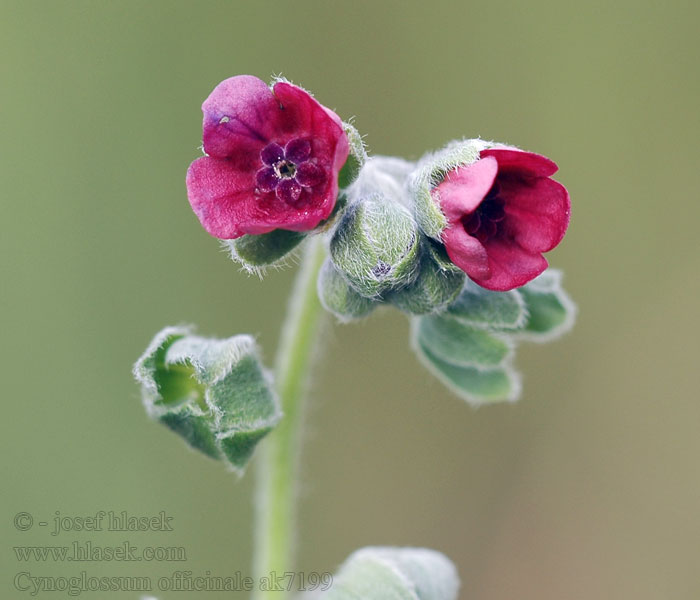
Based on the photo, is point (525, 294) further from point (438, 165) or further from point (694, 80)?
point (694, 80)

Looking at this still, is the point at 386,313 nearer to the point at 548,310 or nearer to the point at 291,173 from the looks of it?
the point at 548,310

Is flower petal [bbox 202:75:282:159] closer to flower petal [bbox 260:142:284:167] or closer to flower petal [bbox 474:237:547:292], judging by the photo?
flower petal [bbox 260:142:284:167]

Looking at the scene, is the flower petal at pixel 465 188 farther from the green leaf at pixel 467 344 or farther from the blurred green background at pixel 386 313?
the blurred green background at pixel 386 313

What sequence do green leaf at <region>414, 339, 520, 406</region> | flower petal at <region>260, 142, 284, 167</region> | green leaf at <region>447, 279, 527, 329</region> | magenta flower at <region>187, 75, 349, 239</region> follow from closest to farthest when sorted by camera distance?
magenta flower at <region>187, 75, 349, 239</region>, flower petal at <region>260, 142, 284, 167</region>, green leaf at <region>447, 279, 527, 329</region>, green leaf at <region>414, 339, 520, 406</region>

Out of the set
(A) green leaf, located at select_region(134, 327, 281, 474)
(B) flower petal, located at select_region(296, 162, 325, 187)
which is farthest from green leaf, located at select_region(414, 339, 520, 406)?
(B) flower petal, located at select_region(296, 162, 325, 187)

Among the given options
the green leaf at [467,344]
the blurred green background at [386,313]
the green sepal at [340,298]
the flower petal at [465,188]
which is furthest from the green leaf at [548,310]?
the blurred green background at [386,313]

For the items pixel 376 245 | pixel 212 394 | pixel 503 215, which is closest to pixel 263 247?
pixel 376 245
